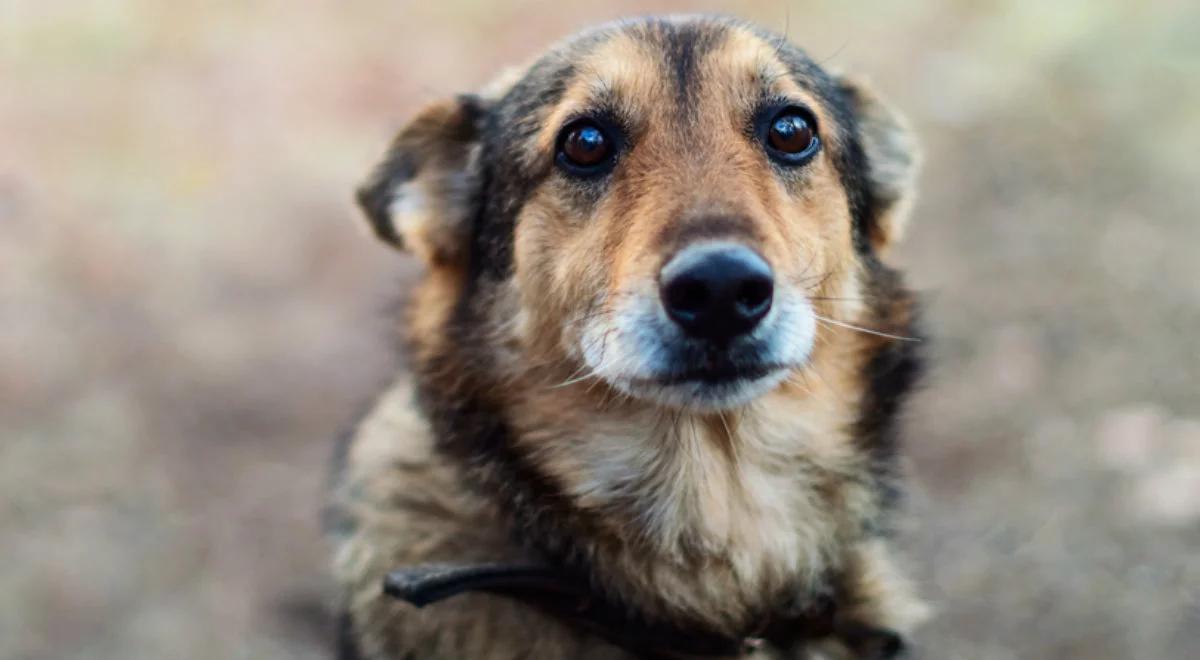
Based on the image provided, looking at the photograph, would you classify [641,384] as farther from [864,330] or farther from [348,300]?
[348,300]

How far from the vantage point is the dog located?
10.4 ft

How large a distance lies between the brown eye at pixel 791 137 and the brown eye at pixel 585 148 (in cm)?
52

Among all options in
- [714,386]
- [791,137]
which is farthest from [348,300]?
[714,386]

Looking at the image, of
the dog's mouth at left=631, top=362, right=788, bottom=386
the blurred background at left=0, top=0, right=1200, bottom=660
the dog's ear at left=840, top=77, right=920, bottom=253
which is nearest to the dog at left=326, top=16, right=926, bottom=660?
the dog's mouth at left=631, top=362, right=788, bottom=386

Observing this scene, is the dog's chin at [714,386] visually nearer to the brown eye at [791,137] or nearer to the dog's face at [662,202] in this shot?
the dog's face at [662,202]

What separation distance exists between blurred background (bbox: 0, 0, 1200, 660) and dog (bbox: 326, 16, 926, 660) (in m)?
0.54

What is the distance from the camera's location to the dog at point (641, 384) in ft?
10.4

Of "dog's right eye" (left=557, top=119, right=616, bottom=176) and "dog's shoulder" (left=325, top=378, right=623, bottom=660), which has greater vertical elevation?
"dog's right eye" (left=557, top=119, right=616, bottom=176)

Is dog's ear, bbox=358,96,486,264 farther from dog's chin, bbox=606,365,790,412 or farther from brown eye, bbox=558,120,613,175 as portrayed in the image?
dog's chin, bbox=606,365,790,412

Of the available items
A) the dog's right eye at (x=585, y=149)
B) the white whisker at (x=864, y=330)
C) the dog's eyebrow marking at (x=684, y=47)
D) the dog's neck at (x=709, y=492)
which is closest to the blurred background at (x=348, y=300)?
the white whisker at (x=864, y=330)

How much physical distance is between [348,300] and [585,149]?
15.0ft

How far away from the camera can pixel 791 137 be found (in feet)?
11.7

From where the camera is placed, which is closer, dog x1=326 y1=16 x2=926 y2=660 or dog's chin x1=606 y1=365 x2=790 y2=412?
dog's chin x1=606 y1=365 x2=790 y2=412

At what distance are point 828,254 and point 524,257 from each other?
0.96 metres
